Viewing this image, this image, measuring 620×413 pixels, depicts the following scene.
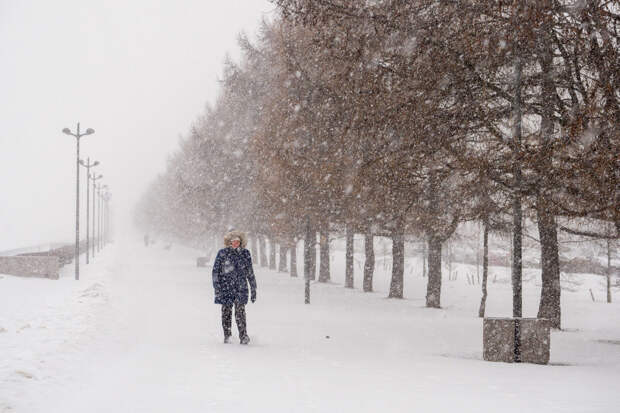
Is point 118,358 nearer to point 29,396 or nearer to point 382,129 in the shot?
point 29,396

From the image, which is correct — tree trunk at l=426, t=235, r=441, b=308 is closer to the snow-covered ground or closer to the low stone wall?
the snow-covered ground

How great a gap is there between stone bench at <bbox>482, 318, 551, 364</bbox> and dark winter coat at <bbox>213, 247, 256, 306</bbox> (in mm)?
3908

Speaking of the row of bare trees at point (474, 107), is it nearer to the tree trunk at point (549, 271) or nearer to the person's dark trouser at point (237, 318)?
the tree trunk at point (549, 271)

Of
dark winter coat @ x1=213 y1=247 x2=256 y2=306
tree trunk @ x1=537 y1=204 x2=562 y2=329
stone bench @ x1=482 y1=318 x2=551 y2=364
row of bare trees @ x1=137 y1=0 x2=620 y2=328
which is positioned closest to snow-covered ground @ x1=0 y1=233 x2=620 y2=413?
stone bench @ x1=482 y1=318 x2=551 y2=364

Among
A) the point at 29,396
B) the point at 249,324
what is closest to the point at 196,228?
the point at 249,324

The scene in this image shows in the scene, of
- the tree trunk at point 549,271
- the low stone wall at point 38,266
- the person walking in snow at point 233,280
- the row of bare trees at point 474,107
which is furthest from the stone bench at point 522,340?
the low stone wall at point 38,266

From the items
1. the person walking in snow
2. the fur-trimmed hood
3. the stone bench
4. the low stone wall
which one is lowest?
the low stone wall

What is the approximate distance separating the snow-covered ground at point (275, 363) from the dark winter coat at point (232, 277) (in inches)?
30.9

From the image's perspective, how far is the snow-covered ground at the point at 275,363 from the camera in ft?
18.5

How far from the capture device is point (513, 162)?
8328 mm

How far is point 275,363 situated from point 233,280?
75.7 inches

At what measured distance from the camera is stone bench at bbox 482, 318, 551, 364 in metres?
8.46

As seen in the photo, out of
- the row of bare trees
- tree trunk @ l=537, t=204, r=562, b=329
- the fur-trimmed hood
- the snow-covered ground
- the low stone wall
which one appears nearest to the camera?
the snow-covered ground

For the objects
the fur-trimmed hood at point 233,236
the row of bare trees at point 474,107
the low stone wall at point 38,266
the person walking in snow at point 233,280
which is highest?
the row of bare trees at point 474,107
